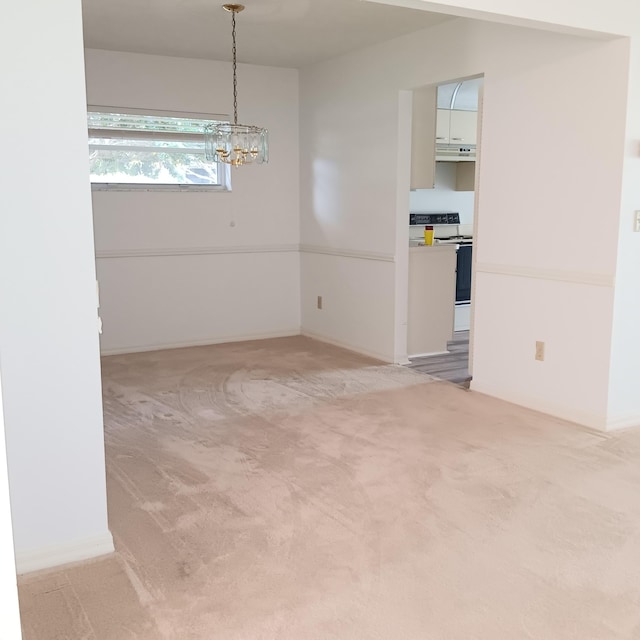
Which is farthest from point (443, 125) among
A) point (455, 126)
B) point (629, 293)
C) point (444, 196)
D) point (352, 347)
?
point (629, 293)

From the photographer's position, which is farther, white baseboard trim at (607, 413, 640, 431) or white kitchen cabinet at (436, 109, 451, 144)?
white kitchen cabinet at (436, 109, 451, 144)

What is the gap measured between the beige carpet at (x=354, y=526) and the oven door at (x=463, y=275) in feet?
7.50

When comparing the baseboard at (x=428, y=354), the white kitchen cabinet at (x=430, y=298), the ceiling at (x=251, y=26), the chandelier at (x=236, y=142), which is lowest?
the baseboard at (x=428, y=354)

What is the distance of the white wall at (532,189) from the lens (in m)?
3.85

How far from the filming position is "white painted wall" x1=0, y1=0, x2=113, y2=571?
230 cm

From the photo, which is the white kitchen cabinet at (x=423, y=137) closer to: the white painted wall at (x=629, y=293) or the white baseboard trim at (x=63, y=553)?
the white painted wall at (x=629, y=293)

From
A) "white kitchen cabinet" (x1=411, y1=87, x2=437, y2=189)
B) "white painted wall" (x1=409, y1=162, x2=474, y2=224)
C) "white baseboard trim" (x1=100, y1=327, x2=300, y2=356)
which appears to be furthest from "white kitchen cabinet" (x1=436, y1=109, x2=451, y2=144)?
"white baseboard trim" (x1=100, y1=327, x2=300, y2=356)

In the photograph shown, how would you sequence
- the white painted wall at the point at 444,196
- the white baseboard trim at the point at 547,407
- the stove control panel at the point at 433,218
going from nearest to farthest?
the white baseboard trim at the point at 547,407
the stove control panel at the point at 433,218
the white painted wall at the point at 444,196

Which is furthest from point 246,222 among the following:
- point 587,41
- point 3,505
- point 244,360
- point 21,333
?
Result: point 3,505

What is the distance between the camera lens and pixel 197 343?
6328 millimetres

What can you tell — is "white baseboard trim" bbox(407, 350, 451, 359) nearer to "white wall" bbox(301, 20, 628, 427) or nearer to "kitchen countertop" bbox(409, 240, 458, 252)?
"white wall" bbox(301, 20, 628, 427)

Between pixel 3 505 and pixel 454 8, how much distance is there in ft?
8.96

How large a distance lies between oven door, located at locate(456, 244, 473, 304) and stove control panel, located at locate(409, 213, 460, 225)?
21.8 inches

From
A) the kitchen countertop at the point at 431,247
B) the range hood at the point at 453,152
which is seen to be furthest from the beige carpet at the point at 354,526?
the range hood at the point at 453,152
